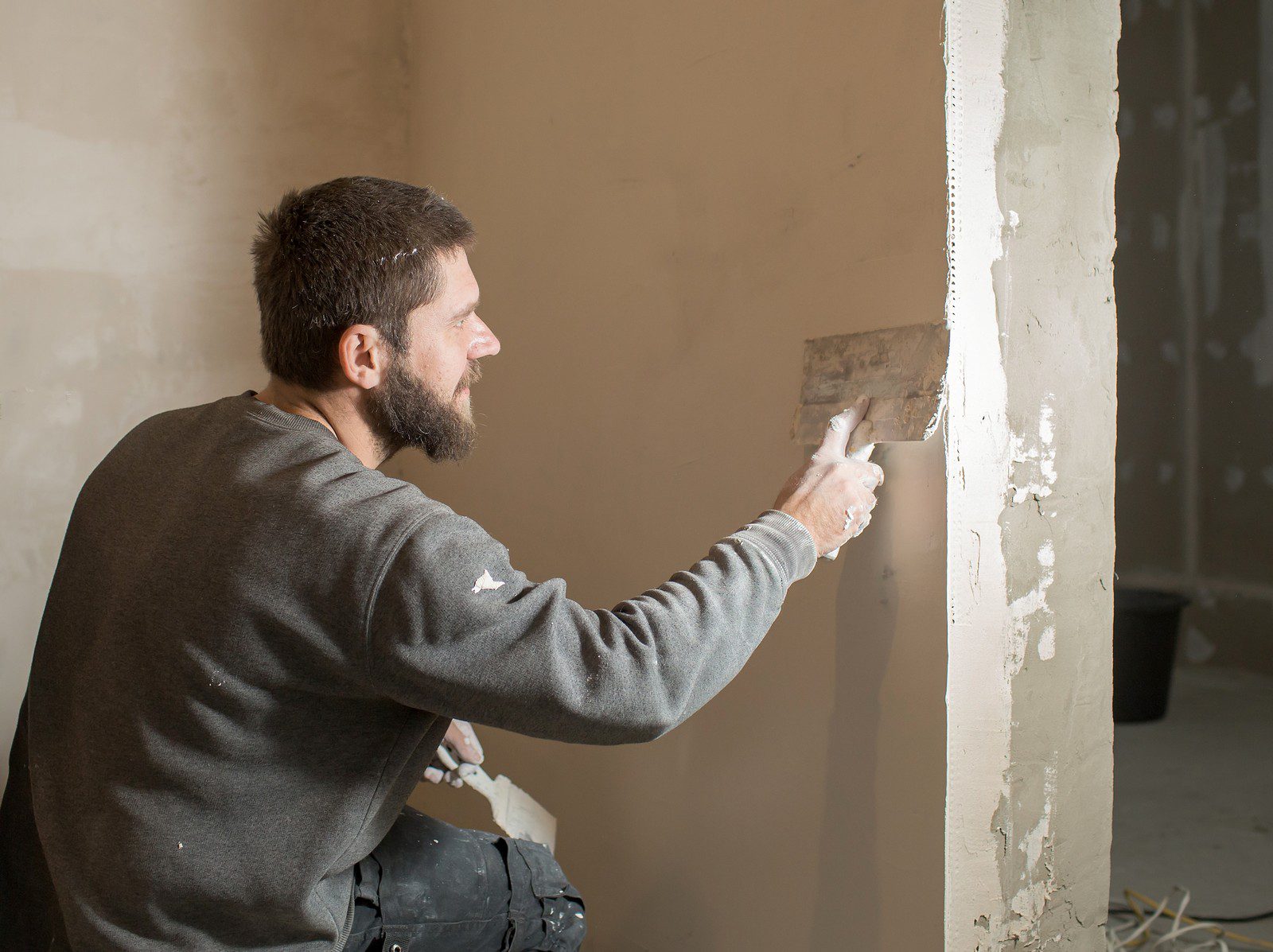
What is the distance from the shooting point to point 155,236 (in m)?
2.20

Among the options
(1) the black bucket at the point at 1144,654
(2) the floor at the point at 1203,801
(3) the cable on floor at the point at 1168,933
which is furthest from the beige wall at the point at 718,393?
(1) the black bucket at the point at 1144,654

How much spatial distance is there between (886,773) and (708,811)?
15.9 inches

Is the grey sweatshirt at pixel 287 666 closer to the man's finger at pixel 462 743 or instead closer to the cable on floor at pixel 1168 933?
the man's finger at pixel 462 743

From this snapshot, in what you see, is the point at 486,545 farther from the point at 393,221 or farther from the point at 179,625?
the point at 393,221

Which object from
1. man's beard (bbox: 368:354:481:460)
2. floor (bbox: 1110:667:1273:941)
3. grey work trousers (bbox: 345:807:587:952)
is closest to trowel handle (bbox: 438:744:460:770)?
grey work trousers (bbox: 345:807:587:952)

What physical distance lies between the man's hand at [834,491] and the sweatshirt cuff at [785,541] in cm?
3

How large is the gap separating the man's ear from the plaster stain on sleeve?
36 cm

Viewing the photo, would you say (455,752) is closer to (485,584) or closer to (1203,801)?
(485,584)

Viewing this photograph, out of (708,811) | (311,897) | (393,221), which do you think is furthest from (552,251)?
(311,897)

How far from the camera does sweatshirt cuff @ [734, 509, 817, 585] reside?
1.14m

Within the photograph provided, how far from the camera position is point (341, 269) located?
120 cm

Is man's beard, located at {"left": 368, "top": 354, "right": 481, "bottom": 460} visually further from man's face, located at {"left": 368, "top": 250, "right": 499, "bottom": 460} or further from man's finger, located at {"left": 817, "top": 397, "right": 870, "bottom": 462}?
man's finger, located at {"left": 817, "top": 397, "right": 870, "bottom": 462}

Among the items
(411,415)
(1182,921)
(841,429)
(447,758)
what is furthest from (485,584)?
(1182,921)

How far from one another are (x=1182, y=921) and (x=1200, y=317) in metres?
3.20
